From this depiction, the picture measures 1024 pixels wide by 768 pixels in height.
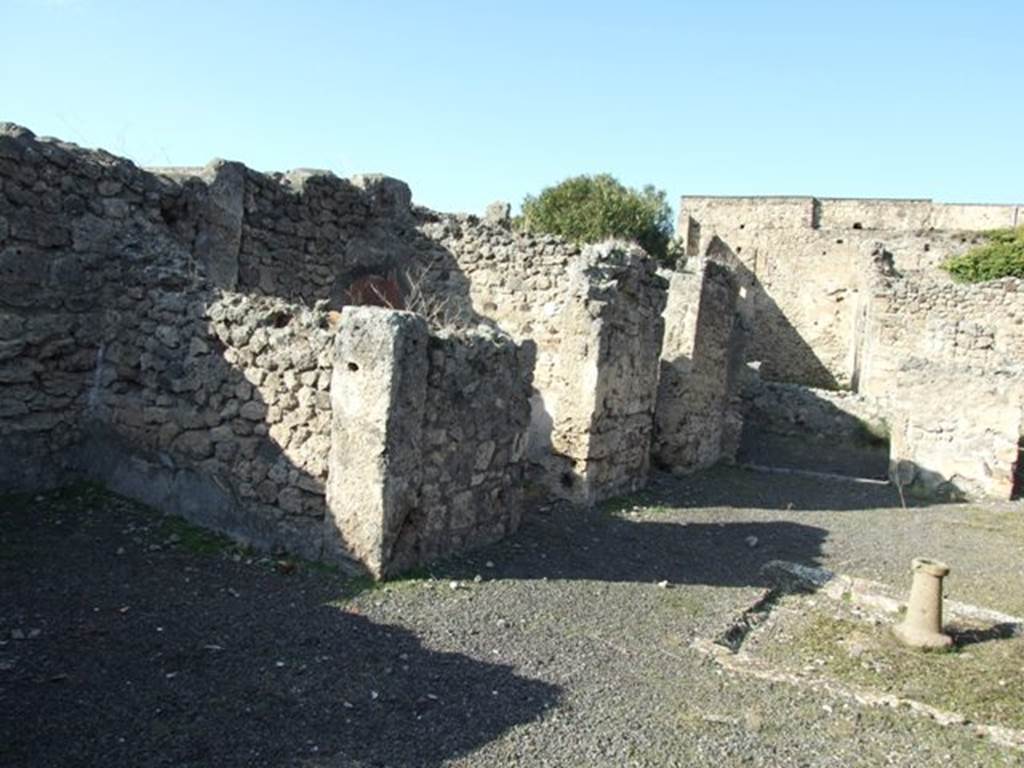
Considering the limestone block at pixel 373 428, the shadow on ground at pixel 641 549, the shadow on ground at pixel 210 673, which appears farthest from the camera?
the shadow on ground at pixel 641 549

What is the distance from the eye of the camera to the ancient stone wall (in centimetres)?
1245

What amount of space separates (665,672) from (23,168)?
19.3 ft

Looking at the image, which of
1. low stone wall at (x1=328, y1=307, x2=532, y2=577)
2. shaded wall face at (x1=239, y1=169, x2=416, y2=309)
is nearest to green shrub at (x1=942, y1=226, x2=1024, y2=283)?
shaded wall face at (x1=239, y1=169, x2=416, y2=309)

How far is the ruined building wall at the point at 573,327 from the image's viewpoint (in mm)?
9758

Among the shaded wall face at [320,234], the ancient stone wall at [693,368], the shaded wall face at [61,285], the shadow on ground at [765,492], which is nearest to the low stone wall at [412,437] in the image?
the shaded wall face at [61,285]

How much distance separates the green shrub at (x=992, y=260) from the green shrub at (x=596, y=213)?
11.9 metres

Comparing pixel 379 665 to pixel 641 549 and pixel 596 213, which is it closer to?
pixel 641 549

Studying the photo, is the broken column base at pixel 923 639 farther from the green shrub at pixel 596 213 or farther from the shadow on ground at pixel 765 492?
the green shrub at pixel 596 213

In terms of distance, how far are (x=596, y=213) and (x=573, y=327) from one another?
2603 cm

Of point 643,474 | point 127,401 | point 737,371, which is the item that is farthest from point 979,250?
point 127,401

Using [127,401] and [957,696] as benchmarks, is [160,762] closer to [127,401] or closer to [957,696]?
[127,401]

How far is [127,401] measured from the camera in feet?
22.9

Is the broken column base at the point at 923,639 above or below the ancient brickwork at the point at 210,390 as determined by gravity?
below

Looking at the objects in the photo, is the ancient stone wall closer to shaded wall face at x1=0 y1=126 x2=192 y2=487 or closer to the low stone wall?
the low stone wall
